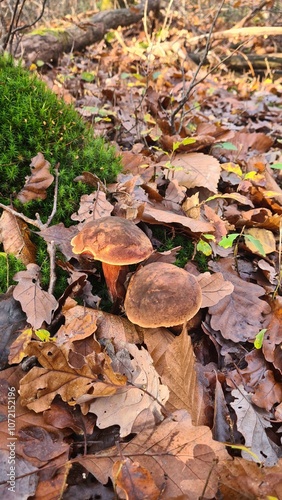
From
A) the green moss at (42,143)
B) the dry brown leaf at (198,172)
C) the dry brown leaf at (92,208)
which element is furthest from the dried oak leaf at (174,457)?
the dry brown leaf at (198,172)

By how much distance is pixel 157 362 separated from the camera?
85.6 inches

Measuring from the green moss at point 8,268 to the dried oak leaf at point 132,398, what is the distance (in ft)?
2.93

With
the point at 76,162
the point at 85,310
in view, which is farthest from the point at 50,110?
the point at 85,310

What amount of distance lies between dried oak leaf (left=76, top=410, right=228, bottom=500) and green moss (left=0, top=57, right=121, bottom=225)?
5.45 ft

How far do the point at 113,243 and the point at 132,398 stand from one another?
86 centimetres

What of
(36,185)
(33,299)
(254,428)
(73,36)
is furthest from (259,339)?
(73,36)

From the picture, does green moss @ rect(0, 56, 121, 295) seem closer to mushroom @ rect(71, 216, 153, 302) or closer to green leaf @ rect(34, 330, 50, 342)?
mushroom @ rect(71, 216, 153, 302)

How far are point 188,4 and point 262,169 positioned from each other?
12.8m

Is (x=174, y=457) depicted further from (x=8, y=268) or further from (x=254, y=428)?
(x=8, y=268)

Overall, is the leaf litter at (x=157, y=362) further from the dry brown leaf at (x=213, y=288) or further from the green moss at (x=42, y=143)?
the green moss at (x=42, y=143)

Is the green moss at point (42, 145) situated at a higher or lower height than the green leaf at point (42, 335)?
higher

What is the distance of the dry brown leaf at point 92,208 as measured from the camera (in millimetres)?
2789

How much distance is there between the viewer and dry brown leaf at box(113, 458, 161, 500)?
1.49 m

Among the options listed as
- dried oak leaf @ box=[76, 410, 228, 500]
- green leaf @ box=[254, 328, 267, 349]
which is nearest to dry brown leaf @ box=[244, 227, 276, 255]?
green leaf @ box=[254, 328, 267, 349]
